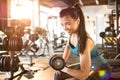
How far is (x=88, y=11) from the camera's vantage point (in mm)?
14461

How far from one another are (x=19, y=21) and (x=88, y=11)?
36.3 feet

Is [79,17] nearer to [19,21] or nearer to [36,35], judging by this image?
[19,21]

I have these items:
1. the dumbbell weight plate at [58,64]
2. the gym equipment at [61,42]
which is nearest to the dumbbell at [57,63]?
the dumbbell weight plate at [58,64]

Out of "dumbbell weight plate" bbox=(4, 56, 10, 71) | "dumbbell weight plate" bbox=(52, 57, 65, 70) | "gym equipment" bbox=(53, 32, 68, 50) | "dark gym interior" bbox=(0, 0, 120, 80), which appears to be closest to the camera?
"dumbbell weight plate" bbox=(52, 57, 65, 70)

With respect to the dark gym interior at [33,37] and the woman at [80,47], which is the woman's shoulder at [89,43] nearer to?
the woman at [80,47]

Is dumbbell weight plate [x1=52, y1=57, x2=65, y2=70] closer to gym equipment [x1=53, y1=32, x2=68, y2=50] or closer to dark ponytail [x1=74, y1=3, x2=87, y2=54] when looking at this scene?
dark ponytail [x1=74, y1=3, x2=87, y2=54]

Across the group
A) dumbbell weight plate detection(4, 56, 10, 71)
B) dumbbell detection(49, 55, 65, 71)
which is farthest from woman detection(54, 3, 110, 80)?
dumbbell weight plate detection(4, 56, 10, 71)

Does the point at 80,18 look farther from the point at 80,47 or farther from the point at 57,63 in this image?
the point at 57,63

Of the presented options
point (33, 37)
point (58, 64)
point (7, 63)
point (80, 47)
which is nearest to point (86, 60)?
point (80, 47)

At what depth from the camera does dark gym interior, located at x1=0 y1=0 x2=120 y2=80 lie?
11.6 ft

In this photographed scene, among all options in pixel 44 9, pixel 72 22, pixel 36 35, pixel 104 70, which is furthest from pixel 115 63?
pixel 44 9

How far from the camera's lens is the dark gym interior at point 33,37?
354 centimetres

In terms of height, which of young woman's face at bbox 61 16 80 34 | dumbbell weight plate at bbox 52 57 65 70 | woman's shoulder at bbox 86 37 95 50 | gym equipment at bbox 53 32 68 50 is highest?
young woman's face at bbox 61 16 80 34

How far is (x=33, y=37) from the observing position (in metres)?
6.05
